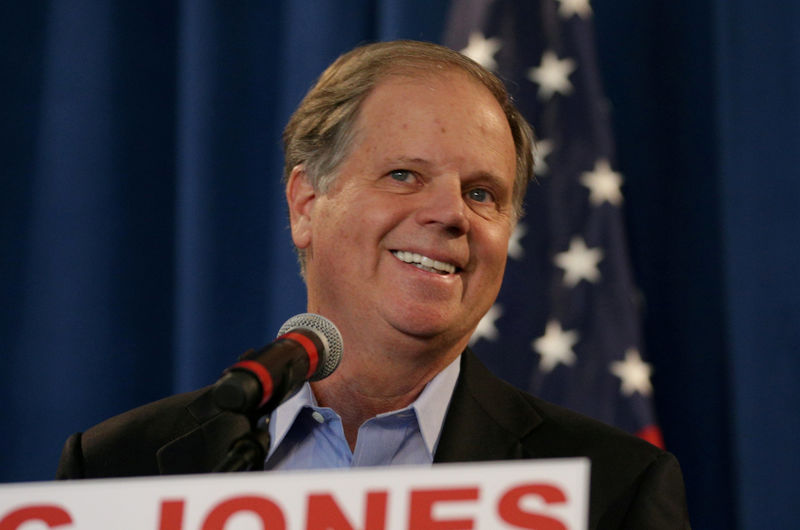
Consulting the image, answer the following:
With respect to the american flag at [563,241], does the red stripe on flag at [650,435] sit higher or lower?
lower

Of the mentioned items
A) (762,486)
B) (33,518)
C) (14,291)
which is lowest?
(762,486)

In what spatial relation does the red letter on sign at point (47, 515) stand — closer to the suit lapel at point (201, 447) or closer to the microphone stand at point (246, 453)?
the microphone stand at point (246, 453)

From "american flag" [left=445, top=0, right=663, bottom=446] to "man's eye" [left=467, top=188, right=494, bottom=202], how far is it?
52 cm

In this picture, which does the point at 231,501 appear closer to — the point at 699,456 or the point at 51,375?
the point at 699,456

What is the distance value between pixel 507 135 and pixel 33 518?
1151 millimetres

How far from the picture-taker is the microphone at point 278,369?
0.88 m

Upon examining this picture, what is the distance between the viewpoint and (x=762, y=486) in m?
2.04

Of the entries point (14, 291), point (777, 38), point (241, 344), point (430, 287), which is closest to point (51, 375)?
point (14, 291)

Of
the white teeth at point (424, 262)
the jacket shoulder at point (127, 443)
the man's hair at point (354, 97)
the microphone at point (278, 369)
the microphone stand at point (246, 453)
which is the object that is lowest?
the jacket shoulder at point (127, 443)

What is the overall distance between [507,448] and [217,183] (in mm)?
1332

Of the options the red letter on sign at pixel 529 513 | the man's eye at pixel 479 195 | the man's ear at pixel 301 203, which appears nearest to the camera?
the red letter on sign at pixel 529 513

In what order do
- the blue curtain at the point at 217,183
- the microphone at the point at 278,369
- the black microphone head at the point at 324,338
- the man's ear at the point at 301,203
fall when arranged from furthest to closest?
the blue curtain at the point at 217,183 → the man's ear at the point at 301,203 → the black microphone head at the point at 324,338 → the microphone at the point at 278,369

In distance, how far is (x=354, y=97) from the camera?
1741 millimetres

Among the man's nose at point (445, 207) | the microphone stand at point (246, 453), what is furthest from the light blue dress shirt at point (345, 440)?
the microphone stand at point (246, 453)
